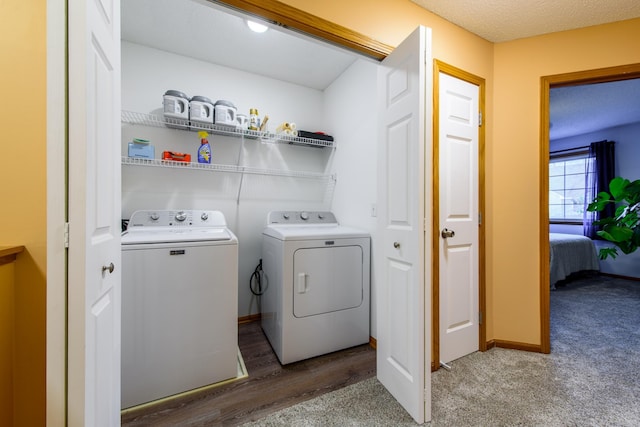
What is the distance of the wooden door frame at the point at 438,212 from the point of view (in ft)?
5.42

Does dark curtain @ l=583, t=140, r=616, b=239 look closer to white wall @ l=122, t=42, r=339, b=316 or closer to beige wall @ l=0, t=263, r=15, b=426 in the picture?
white wall @ l=122, t=42, r=339, b=316

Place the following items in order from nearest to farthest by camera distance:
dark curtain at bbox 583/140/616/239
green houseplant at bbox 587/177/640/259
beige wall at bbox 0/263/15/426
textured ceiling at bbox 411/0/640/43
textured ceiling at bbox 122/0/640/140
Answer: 1. beige wall at bbox 0/263/15/426
2. textured ceiling at bbox 411/0/640/43
3. textured ceiling at bbox 122/0/640/140
4. green houseplant at bbox 587/177/640/259
5. dark curtain at bbox 583/140/616/239

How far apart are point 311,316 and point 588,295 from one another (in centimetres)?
375

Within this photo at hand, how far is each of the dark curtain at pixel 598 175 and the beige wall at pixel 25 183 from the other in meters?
6.38

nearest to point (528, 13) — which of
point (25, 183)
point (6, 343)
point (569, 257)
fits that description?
point (25, 183)

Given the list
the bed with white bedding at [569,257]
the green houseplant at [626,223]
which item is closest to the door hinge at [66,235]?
the bed with white bedding at [569,257]

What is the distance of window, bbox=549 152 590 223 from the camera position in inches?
184

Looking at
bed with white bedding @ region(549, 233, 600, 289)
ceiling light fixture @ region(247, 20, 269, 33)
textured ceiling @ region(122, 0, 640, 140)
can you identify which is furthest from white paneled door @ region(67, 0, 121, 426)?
bed with white bedding @ region(549, 233, 600, 289)

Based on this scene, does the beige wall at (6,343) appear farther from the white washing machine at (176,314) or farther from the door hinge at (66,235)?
the white washing machine at (176,314)

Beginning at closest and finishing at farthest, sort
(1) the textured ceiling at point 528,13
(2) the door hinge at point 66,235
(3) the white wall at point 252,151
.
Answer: (2) the door hinge at point 66,235, (1) the textured ceiling at point 528,13, (3) the white wall at point 252,151

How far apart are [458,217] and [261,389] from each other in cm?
175

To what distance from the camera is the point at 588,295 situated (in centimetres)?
321

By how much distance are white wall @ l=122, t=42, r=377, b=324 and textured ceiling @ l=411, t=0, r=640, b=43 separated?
652mm

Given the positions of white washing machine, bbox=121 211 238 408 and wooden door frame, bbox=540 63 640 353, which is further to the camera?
wooden door frame, bbox=540 63 640 353
